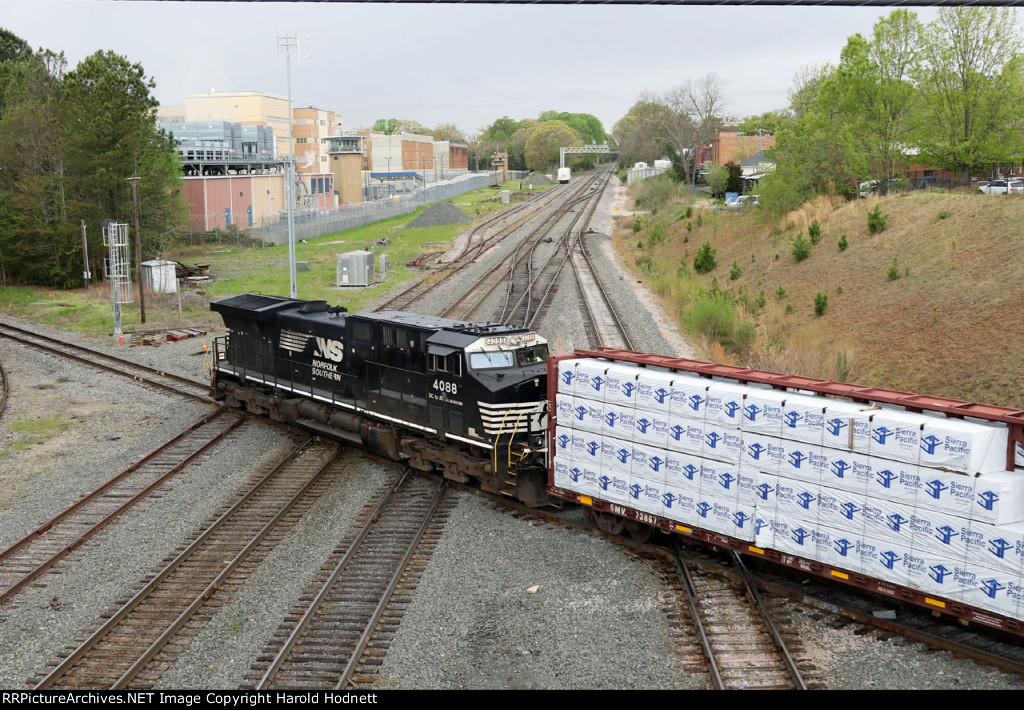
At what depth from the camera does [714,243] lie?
51.1m

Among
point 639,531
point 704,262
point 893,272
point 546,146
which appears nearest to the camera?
point 639,531

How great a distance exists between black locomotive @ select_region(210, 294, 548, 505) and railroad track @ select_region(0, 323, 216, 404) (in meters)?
3.16

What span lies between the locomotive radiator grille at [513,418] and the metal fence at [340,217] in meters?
47.9

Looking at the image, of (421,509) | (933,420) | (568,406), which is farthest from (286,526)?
(933,420)

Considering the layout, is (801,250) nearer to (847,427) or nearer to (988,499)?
(847,427)

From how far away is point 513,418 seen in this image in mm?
15953

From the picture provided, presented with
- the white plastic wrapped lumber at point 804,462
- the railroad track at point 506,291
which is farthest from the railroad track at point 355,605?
the railroad track at point 506,291

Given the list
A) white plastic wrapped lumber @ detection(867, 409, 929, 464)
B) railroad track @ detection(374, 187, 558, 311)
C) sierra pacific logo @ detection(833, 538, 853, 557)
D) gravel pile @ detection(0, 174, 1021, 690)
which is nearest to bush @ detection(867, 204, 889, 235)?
railroad track @ detection(374, 187, 558, 311)

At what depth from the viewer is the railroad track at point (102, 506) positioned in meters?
14.5

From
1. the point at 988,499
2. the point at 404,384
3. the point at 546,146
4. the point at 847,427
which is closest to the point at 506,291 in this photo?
the point at 404,384

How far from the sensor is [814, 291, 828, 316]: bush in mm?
31906

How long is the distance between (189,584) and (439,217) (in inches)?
2448

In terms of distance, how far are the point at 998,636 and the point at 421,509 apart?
996cm

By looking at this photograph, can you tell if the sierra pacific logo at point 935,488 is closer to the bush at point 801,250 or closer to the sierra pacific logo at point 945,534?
the sierra pacific logo at point 945,534
